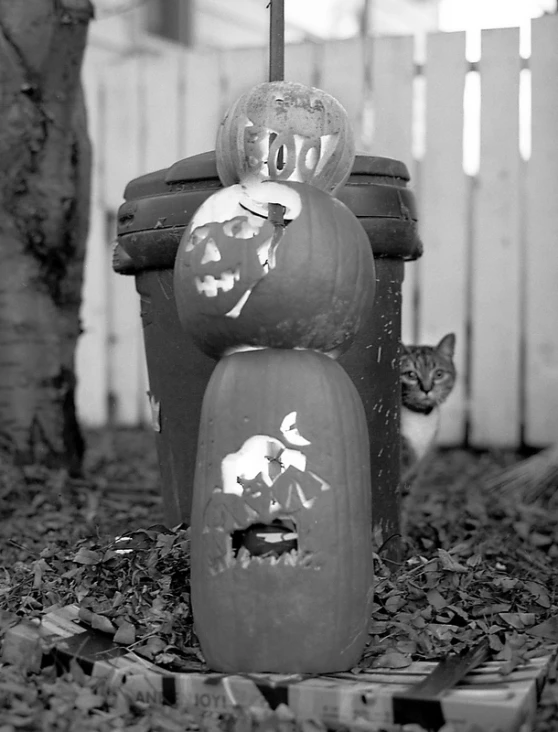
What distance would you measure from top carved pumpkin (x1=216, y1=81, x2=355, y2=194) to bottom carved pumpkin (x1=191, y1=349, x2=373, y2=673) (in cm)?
39

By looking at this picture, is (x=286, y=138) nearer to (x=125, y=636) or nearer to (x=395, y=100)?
(x=125, y=636)

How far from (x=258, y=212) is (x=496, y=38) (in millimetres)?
3544

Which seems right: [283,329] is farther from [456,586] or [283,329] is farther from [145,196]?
[145,196]

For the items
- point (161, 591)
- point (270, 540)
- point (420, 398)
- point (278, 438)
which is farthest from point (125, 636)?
point (420, 398)

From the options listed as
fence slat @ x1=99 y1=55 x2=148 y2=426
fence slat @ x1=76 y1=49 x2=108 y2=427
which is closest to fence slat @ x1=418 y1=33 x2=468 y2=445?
fence slat @ x1=99 y1=55 x2=148 y2=426

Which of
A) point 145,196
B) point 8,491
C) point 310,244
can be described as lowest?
point 8,491

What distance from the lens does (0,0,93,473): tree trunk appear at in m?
3.34

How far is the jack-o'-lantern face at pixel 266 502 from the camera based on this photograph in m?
1.62

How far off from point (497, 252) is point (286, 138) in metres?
3.18

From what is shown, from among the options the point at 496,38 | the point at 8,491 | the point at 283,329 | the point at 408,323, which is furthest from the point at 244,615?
the point at 496,38

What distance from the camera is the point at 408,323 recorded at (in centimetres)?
500

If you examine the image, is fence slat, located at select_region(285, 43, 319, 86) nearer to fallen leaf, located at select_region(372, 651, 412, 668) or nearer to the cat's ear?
the cat's ear

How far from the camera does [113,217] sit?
554cm

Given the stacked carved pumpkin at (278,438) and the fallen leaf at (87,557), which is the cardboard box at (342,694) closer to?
the stacked carved pumpkin at (278,438)
